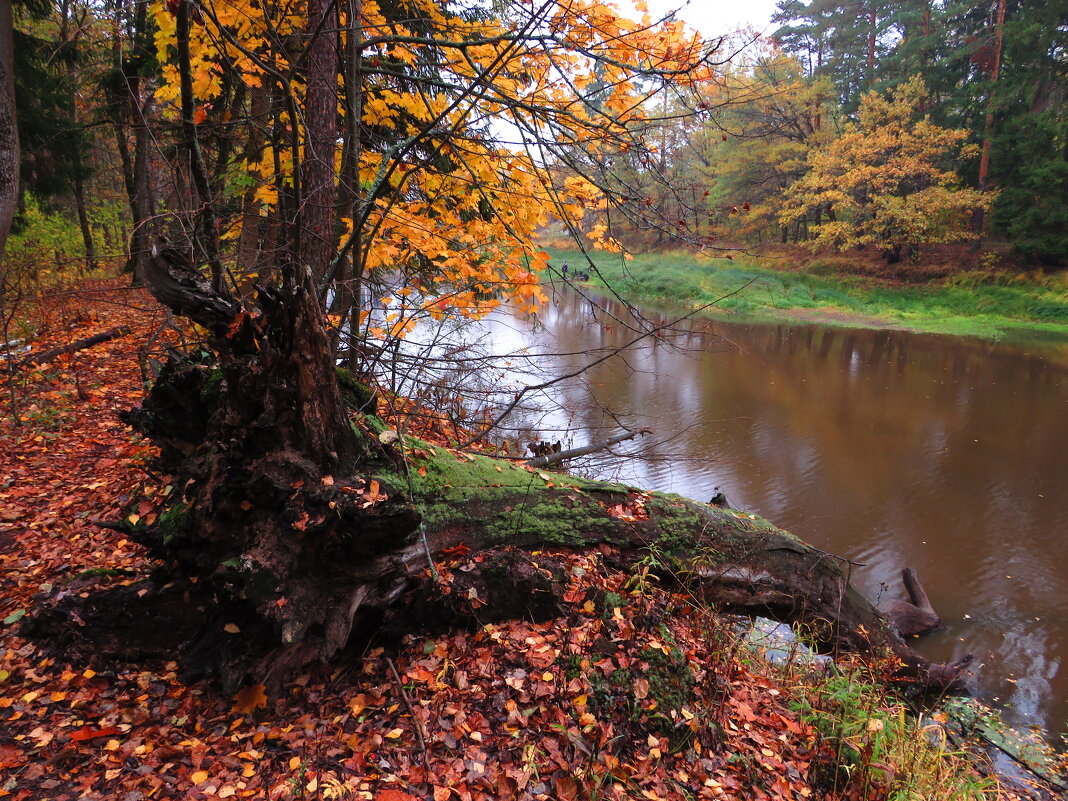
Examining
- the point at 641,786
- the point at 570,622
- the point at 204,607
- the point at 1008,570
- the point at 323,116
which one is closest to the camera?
the point at 641,786

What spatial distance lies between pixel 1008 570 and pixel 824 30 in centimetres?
3264

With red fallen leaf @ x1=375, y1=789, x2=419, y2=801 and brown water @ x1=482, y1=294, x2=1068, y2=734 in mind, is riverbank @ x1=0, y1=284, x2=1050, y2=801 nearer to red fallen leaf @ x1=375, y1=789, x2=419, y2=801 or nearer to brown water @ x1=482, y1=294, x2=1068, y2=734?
red fallen leaf @ x1=375, y1=789, x2=419, y2=801

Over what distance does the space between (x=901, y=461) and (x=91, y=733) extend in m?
10.5

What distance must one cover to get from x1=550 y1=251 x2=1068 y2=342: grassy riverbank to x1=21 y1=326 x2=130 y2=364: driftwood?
13417 millimetres

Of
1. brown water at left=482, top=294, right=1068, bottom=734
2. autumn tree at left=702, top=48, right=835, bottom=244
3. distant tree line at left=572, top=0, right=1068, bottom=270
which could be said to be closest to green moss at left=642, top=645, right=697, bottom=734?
brown water at left=482, top=294, right=1068, bottom=734

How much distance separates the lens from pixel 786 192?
994 inches

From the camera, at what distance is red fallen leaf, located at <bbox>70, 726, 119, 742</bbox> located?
227 centimetres

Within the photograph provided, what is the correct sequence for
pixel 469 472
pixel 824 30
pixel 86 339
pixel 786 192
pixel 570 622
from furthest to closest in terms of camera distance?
1. pixel 824 30
2. pixel 786 192
3. pixel 86 339
4. pixel 469 472
5. pixel 570 622

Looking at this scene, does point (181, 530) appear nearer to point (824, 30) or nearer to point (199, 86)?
point (199, 86)

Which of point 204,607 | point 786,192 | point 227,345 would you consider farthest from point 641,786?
point 786,192

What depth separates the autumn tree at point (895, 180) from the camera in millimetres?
22672

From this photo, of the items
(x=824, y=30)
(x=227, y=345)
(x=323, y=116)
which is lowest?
(x=227, y=345)

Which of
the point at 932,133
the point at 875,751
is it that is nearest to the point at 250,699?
the point at 875,751

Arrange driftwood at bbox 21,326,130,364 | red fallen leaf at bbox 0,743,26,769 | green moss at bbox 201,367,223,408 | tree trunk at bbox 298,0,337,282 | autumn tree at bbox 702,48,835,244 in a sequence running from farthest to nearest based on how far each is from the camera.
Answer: autumn tree at bbox 702,48,835,244 → driftwood at bbox 21,326,130,364 → tree trunk at bbox 298,0,337,282 → green moss at bbox 201,367,223,408 → red fallen leaf at bbox 0,743,26,769
